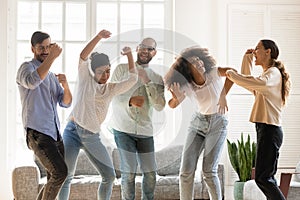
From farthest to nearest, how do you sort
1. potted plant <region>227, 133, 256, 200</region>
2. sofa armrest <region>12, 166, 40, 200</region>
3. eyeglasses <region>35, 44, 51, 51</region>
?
1. potted plant <region>227, 133, 256, 200</region>
2. sofa armrest <region>12, 166, 40, 200</region>
3. eyeglasses <region>35, 44, 51, 51</region>

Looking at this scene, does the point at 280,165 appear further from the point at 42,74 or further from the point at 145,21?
the point at 42,74

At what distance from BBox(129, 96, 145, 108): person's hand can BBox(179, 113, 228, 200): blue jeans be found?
0.43 m

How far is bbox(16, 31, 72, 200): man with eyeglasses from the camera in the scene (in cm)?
376

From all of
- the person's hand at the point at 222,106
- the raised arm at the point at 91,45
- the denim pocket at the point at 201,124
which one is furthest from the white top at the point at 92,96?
the person's hand at the point at 222,106

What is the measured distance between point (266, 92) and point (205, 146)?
61cm

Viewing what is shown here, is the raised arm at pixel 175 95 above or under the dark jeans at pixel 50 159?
above

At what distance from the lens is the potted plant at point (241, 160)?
5.99 m

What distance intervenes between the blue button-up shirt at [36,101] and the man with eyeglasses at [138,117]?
1.52ft

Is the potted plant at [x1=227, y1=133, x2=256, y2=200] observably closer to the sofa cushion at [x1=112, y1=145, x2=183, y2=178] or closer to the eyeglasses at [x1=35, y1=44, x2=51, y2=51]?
the sofa cushion at [x1=112, y1=145, x2=183, y2=178]

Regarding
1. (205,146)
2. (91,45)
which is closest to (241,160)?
(205,146)

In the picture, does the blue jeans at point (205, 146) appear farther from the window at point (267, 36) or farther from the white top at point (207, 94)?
the window at point (267, 36)

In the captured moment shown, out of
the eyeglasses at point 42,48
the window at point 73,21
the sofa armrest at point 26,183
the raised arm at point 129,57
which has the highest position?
the window at point 73,21

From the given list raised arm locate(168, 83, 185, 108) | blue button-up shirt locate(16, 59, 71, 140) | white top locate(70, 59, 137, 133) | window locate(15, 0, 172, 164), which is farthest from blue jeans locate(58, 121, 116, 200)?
window locate(15, 0, 172, 164)

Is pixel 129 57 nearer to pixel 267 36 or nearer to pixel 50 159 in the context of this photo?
pixel 50 159
